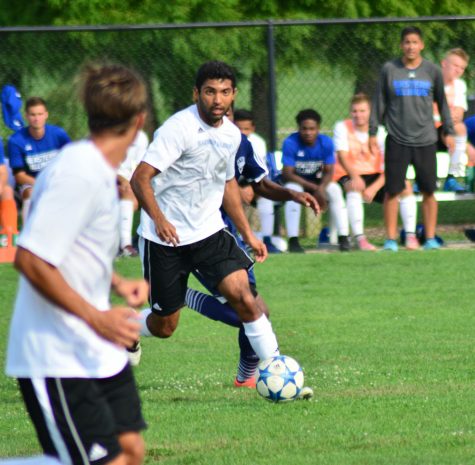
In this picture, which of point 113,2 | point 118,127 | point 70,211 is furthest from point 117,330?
point 113,2

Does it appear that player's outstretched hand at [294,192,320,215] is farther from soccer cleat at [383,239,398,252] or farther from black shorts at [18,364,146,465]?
soccer cleat at [383,239,398,252]

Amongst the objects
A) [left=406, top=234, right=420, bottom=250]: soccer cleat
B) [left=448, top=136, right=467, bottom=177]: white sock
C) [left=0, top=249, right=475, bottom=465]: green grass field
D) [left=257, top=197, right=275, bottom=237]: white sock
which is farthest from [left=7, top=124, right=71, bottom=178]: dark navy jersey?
[left=448, top=136, right=467, bottom=177]: white sock

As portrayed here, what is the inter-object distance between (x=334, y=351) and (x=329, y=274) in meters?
3.81

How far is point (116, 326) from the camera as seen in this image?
3.97 meters

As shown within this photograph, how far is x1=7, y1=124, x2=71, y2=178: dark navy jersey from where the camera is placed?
45.7ft

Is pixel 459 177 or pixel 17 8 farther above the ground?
pixel 17 8

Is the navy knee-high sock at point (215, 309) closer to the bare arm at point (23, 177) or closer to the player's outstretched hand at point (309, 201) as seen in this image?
the player's outstretched hand at point (309, 201)

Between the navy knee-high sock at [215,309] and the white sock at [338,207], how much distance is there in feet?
20.2

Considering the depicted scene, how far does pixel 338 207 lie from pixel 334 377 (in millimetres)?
6357

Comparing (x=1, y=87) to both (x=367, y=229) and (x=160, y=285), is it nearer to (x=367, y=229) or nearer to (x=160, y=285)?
(x=367, y=229)

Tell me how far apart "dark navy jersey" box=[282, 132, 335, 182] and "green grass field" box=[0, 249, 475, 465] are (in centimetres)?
121

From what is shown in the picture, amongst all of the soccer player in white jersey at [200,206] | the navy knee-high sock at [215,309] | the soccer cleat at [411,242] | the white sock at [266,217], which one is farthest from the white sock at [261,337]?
the soccer cleat at [411,242]

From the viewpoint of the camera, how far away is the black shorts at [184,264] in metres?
7.64

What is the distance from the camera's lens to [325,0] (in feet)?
62.4
